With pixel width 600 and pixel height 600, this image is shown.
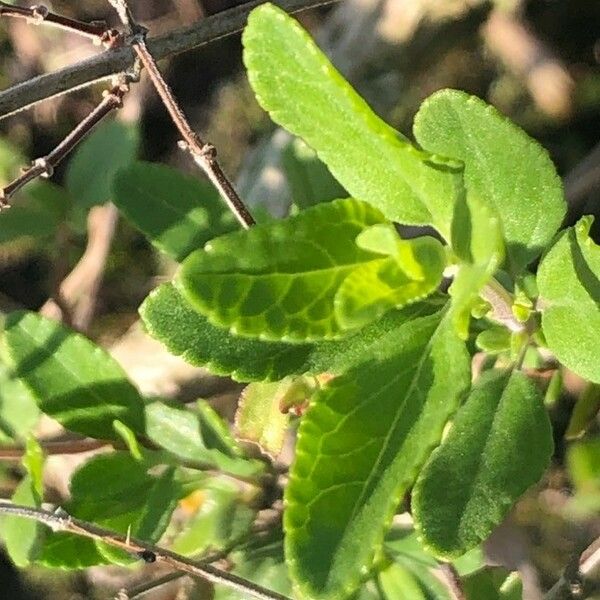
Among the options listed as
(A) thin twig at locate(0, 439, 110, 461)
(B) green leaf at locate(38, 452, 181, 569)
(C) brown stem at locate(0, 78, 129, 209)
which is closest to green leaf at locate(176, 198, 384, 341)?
(C) brown stem at locate(0, 78, 129, 209)

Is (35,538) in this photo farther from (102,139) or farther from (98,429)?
(102,139)

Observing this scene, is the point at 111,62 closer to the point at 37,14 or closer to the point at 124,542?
the point at 37,14

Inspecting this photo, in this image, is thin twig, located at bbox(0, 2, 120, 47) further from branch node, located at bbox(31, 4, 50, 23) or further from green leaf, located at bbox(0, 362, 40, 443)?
green leaf, located at bbox(0, 362, 40, 443)

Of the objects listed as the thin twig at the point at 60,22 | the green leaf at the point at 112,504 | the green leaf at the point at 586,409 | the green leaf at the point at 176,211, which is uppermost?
the thin twig at the point at 60,22

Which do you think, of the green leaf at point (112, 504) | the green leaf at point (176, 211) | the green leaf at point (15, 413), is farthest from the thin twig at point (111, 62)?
the green leaf at point (15, 413)

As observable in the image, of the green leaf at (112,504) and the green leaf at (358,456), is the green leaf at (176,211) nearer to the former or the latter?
the green leaf at (112,504)

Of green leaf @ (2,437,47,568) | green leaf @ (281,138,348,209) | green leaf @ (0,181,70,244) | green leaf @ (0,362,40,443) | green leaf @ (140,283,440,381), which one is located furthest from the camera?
green leaf @ (0,181,70,244)

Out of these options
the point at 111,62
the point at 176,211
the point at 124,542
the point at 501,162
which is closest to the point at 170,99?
the point at 111,62

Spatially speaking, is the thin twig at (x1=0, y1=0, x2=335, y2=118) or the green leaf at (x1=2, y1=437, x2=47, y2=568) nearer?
the thin twig at (x1=0, y1=0, x2=335, y2=118)

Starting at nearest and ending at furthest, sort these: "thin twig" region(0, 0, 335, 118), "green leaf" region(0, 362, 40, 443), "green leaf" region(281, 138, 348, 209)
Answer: "thin twig" region(0, 0, 335, 118), "green leaf" region(281, 138, 348, 209), "green leaf" region(0, 362, 40, 443)
